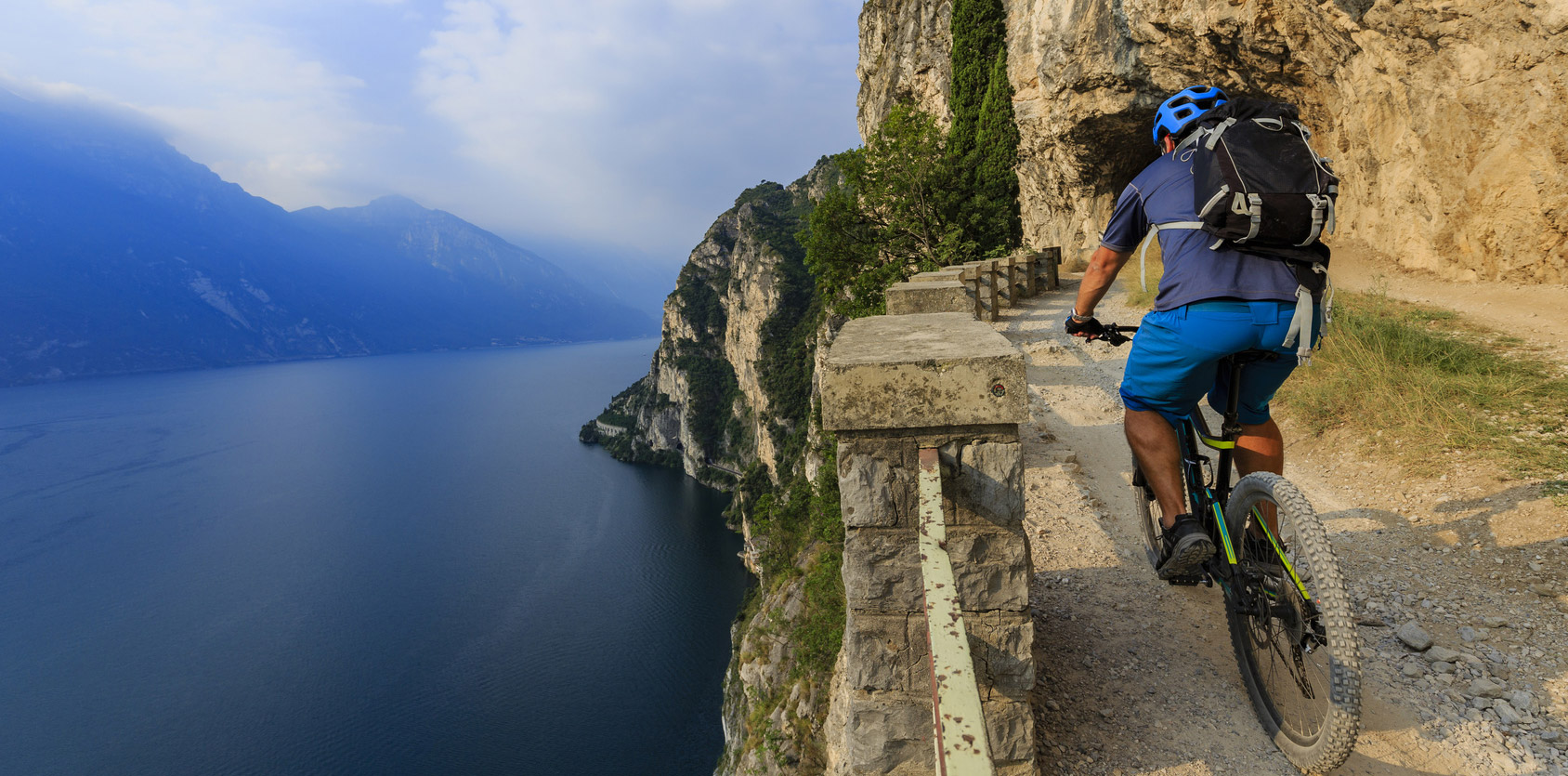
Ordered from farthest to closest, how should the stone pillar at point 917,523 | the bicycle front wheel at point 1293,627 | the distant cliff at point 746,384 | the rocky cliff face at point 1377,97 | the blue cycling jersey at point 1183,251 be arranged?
the distant cliff at point 746,384
the rocky cliff face at point 1377,97
the blue cycling jersey at point 1183,251
the stone pillar at point 917,523
the bicycle front wheel at point 1293,627

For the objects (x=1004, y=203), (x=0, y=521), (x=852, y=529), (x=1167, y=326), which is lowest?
(x=0, y=521)

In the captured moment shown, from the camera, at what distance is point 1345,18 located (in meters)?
10.5

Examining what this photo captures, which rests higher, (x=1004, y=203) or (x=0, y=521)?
(x=1004, y=203)

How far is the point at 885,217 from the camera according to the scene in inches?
822

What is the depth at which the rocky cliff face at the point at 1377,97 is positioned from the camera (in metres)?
8.21

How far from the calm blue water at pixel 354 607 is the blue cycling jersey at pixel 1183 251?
3561 cm

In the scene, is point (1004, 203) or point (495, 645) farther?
point (495, 645)

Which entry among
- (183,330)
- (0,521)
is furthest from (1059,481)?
(183,330)

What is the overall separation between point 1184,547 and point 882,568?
108 cm

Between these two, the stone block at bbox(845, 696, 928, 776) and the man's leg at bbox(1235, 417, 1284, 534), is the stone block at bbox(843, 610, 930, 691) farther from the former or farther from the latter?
Result: the man's leg at bbox(1235, 417, 1284, 534)

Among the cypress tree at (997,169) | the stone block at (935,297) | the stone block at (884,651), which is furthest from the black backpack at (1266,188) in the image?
the cypress tree at (997,169)

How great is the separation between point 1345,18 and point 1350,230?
3926 millimetres

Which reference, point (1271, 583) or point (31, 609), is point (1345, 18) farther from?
point (31, 609)

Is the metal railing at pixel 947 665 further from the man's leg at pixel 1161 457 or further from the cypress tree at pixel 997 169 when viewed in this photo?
the cypress tree at pixel 997 169
